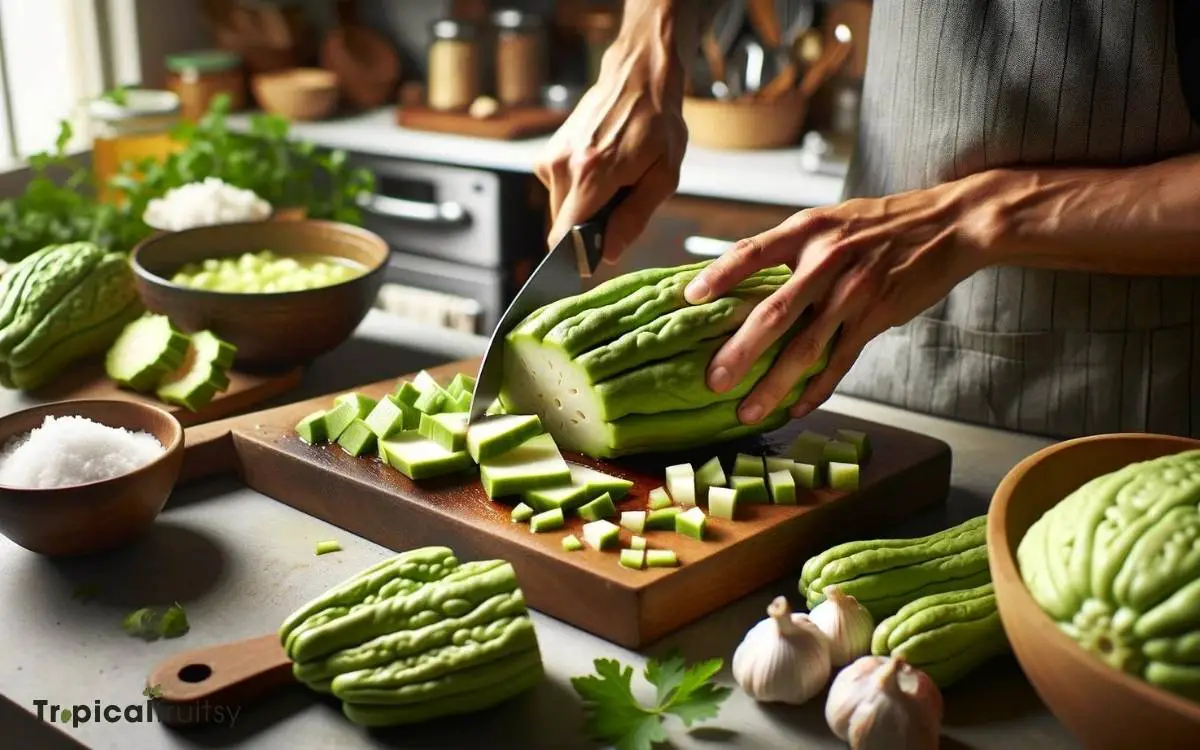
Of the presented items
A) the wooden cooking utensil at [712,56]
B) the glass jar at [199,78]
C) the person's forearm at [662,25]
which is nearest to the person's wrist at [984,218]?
the person's forearm at [662,25]

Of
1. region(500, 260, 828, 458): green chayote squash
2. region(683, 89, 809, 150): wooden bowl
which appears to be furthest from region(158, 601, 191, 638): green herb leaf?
region(683, 89, 809, 150): wooden bowl

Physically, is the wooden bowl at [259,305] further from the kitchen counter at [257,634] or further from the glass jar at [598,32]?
the glass jar at [598,32]

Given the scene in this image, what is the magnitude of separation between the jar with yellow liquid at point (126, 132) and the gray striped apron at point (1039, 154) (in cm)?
182

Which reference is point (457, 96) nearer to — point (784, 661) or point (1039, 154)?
point (1039, 154)

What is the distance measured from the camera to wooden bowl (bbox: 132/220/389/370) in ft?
6.03

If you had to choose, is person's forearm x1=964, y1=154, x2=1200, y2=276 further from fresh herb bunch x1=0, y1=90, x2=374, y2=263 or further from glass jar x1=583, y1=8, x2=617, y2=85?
glass jar x1=583, y1=8, x2=617, y2=85

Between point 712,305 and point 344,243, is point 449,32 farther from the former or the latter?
point 712,305

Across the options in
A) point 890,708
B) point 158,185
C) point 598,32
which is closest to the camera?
point 890,708

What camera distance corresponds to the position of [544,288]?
160 cm

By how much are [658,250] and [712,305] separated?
2000mm

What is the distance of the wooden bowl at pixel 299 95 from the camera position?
4.04 m

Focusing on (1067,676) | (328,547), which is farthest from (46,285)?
(1067,676)

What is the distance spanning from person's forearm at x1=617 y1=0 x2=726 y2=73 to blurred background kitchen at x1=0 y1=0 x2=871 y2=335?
120 cm

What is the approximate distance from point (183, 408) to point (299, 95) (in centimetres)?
249
